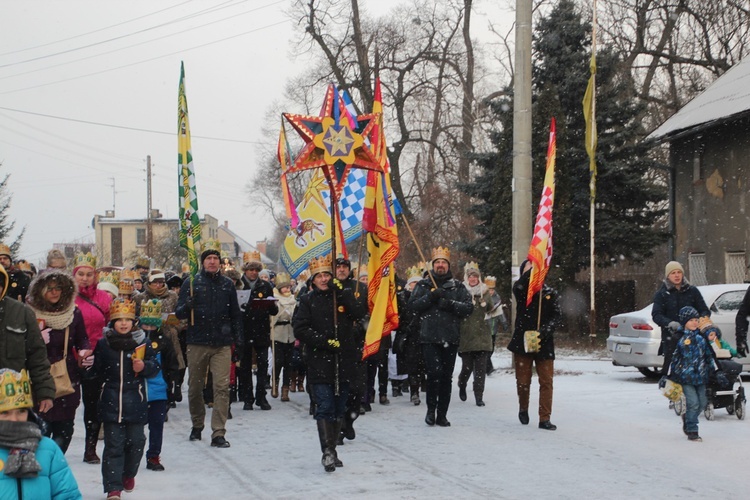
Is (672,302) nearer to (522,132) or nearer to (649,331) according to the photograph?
(649,331)

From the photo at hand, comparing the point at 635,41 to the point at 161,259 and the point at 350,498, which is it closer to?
the point at 350,498

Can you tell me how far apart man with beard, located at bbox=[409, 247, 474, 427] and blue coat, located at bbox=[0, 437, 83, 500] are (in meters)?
7.13

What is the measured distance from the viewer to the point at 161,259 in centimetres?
7262

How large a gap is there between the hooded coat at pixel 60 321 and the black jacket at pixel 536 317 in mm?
5237

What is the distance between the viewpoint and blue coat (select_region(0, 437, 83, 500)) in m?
3.98

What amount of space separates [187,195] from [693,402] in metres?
5.76

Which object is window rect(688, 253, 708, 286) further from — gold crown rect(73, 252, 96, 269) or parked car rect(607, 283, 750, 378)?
gold crown rect(73, 252, 96, 269)

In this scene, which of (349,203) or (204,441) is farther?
(349,203)

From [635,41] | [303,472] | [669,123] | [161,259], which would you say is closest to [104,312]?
[303,472]

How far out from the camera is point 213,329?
9.91 m

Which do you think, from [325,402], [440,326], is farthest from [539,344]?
[325,402]

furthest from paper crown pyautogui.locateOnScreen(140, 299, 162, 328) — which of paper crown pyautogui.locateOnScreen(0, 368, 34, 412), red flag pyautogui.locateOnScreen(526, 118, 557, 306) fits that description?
paper crown pyautogui.locateOnScreen(0, 368, 34, 412)

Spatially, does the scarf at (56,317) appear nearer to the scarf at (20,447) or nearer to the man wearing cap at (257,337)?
the scarf at (20,447)

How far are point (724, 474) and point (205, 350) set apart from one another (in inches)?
199
